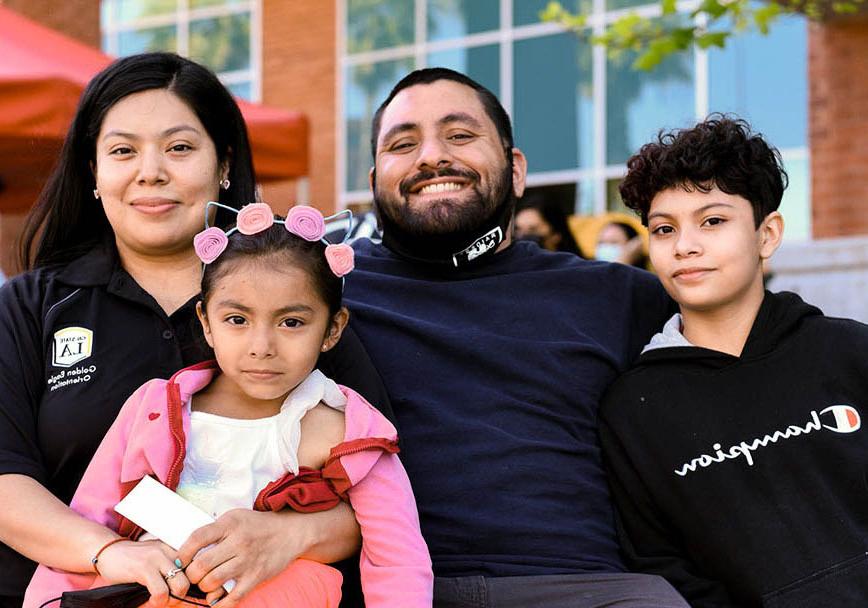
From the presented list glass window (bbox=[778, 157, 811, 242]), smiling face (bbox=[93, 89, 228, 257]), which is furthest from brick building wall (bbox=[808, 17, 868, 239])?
smiling face (bbox=[93, 89, 228, 257])

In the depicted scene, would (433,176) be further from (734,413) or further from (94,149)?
(734,413)

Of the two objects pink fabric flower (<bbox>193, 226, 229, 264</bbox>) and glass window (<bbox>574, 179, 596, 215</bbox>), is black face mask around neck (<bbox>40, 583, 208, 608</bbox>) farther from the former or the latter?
glass window (<bbox>574, 179, 596, 215</bbox>)

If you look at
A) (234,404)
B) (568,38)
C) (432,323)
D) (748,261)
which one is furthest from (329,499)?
(568,38)

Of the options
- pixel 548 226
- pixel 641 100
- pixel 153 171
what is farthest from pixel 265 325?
pixel 641 100

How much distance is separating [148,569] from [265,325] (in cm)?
56

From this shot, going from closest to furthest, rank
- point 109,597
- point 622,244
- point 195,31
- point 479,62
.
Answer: point 109,597
point 622,244
point 479,62
point 195,31

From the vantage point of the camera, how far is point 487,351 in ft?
10.3

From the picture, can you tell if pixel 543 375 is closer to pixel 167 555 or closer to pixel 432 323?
pixel 432 323

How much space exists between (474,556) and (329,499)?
19.9 inches

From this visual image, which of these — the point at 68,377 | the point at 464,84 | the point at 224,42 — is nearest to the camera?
the point at 68,377

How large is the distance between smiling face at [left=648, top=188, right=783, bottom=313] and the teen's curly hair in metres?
0.03

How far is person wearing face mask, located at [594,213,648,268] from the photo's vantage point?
6621mm

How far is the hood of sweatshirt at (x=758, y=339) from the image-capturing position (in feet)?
9.92

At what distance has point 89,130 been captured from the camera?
2.95m
